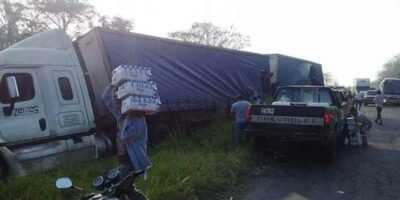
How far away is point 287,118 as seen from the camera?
353 inches

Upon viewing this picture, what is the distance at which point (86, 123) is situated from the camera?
8180 mm

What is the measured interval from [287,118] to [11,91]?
554 cm

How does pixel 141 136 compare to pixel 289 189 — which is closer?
pixel 141 136

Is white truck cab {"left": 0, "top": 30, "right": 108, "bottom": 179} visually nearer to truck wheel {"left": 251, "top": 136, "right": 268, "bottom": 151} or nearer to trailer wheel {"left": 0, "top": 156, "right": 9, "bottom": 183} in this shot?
trailer wheel {"left": 0, "top": 156, "right": 9, "bottom": 183}

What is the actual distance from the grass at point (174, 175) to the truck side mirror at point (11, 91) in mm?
1260

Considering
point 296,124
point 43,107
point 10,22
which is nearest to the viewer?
point 43,107

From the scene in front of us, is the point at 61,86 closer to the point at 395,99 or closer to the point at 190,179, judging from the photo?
the point at 190,179

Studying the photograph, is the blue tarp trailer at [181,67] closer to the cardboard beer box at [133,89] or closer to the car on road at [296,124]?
the car on road at [296,124]

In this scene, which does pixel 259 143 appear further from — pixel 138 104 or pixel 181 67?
pixel 138 104

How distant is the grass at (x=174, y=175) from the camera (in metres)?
5.66

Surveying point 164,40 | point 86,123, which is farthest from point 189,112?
point 86,123

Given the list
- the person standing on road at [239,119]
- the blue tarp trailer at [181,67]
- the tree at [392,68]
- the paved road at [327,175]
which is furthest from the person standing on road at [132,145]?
the tree at [392,68]

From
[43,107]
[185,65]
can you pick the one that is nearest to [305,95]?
[185,65]

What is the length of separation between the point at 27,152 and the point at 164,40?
5.06 metres
